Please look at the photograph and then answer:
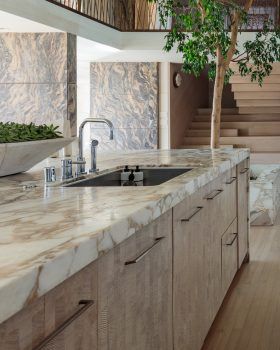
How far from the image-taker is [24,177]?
3527mm

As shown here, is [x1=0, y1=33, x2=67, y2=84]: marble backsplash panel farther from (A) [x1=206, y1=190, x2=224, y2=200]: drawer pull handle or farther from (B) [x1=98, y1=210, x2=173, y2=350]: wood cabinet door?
(B) [x1=98, y1=210, x2=173, y2=350]: wood cabinet door

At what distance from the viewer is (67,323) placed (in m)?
1.63

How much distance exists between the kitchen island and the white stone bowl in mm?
70

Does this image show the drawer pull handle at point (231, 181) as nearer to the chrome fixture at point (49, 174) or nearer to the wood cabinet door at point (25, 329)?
the chrome fixture at point (49, 174)

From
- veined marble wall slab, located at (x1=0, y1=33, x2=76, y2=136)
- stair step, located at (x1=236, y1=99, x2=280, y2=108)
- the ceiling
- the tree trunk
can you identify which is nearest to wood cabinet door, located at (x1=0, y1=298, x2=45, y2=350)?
the ceiling

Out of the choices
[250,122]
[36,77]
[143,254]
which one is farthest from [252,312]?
[250,122]

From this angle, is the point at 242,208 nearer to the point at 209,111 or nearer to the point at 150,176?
the point at 150,176

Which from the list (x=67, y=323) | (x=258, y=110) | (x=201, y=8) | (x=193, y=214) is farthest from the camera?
(x=258, y=110)

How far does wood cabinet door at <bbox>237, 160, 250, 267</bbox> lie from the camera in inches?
218

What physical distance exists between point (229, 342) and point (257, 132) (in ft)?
36.8

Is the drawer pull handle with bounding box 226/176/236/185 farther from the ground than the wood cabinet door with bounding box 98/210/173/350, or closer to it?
farther from the ground

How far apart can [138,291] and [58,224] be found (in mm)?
427

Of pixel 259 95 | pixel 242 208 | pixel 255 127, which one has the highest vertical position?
pixel 259 95

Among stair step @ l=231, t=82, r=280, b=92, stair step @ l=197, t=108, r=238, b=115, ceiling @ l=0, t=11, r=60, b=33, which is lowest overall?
stair step @ l=197, t=108, r=238, b=115
